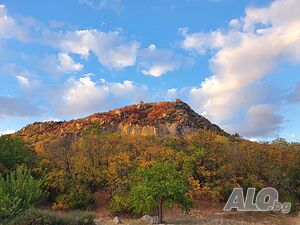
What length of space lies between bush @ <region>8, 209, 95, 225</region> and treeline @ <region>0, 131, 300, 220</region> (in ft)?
48.5

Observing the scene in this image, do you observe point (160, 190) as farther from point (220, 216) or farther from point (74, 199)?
point (74, 199)

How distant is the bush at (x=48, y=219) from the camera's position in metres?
17.3

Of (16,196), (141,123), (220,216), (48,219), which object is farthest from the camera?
(141,123)

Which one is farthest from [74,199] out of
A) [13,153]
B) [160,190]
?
[160,190]

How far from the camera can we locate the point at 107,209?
127ft

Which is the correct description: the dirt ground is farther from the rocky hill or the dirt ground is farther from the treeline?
the rocky hill

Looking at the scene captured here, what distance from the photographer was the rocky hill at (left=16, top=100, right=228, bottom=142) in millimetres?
86000

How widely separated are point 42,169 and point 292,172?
26.8 meters

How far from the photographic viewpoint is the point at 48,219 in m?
17.9

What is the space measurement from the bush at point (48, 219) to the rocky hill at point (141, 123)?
Answer: 62052mm

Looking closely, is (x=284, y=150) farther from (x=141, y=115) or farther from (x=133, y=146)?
(x=141, y=115)

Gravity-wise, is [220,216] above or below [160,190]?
below

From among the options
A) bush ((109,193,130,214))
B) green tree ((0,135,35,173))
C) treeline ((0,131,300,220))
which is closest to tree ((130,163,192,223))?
bush ((109,193,130,214))

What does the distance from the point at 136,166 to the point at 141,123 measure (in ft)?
177
